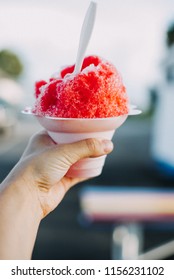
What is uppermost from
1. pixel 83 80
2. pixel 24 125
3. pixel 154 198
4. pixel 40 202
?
pixel 83 80

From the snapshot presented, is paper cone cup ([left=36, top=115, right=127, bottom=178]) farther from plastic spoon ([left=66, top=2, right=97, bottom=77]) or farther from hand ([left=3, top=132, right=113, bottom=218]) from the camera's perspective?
plastic spoon ([left=66, top=2, right=97, bottom=77])

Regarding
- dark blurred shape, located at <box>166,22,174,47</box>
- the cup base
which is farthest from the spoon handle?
dark blurred shape, located at <box>166,22,174,47</box>

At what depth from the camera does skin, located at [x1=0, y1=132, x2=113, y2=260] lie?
1017 millimetres

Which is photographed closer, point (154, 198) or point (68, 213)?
point (154, 198)

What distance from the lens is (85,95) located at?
1.00 meters

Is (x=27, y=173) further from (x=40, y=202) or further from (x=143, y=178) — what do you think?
(x=143, y=178)

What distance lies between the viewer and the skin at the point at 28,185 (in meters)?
1.02

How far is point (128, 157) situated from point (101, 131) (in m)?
8.43

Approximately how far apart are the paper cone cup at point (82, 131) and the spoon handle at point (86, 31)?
0.39 feet

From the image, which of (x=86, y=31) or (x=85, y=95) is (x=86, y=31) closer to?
(x=86, y=31)

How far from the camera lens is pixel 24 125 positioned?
14.5 meters

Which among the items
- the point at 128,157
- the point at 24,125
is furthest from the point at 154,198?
the point at 24,125

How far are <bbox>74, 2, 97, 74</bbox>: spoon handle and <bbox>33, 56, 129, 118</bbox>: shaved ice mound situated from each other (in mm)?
39

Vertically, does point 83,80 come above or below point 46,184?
above
